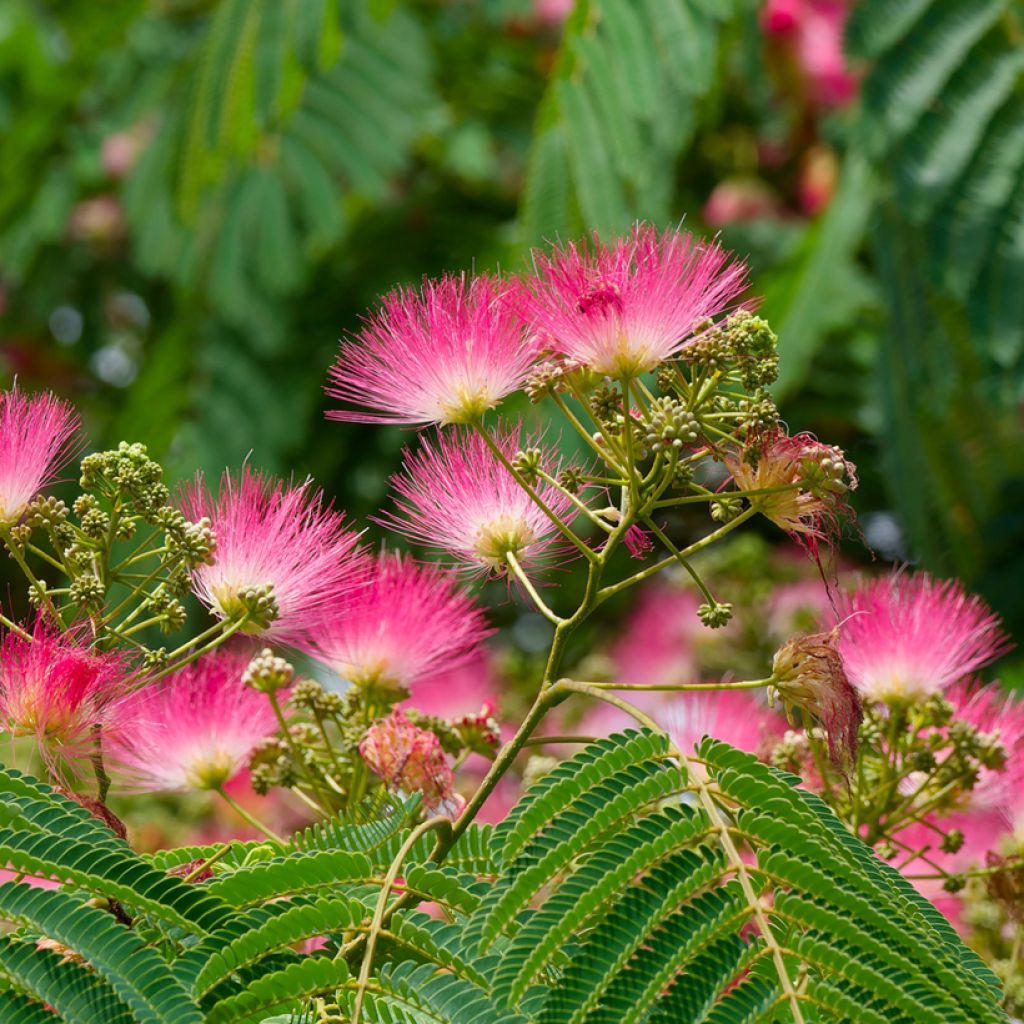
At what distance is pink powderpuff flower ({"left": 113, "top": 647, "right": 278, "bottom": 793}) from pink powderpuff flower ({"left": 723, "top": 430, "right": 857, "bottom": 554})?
783 millimetres

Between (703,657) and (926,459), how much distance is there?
855mm

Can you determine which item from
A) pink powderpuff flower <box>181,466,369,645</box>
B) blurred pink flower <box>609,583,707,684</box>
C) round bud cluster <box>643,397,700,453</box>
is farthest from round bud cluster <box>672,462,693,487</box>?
blurred pink flower <box>609,583,707,684</box>

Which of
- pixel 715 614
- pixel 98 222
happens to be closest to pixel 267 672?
pixel 715 614

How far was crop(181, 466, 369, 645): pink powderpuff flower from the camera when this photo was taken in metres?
1.84

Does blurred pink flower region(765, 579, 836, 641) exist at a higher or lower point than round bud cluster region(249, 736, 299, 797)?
higher

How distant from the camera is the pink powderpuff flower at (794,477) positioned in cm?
169

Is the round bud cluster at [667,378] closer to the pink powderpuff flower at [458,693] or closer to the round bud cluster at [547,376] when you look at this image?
the round bud cluster at [547,376]

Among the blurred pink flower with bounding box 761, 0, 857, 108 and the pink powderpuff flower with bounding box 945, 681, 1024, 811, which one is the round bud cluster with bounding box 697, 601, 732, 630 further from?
the blurred pink flower with bounding box 761, 0, 857, 108

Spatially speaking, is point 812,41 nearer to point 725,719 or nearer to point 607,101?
point 607,101

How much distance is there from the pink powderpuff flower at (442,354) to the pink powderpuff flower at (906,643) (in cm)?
60

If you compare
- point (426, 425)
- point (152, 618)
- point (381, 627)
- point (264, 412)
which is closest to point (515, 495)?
point (426, 425)

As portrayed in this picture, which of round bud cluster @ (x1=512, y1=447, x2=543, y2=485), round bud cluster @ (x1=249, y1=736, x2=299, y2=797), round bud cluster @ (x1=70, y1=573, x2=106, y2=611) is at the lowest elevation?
round bud cluster @ (x1=70, y1=573, x2=106, y2=611)

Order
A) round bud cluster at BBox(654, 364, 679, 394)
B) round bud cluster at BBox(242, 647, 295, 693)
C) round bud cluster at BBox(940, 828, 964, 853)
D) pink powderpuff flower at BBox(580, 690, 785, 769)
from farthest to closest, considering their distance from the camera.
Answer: pink powderpuff flower at BBox(580, 690, 785, 769) → round bud cluster at BBox(940, 828, 964, 853) → round bud cluster at BBox(242, 647, 295, 693) → round bud cluster at BBox(654, 364, 679, 394)

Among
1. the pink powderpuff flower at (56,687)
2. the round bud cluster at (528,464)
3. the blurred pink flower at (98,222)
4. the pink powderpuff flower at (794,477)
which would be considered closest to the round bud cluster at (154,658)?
the pink powderpuff flower at (56,687)
